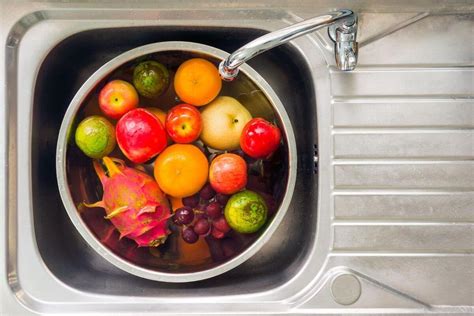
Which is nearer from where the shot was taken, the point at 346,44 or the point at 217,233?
the point at 346,44

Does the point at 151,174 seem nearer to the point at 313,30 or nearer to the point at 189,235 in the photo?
the point at 189,235

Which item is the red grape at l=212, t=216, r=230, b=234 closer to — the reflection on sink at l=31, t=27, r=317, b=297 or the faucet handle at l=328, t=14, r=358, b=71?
the reflection on sink at l=31, t=27, r=317, b=297

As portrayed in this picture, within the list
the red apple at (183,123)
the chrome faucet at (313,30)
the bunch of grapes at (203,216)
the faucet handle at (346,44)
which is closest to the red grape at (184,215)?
the bunch of grapes at (203,216)

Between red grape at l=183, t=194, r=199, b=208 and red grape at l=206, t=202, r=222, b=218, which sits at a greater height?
red grape at l=183, t=194, r=199, b=208

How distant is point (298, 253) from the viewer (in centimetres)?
84

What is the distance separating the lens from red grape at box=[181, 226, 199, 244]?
82 cm

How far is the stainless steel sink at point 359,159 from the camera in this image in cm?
77

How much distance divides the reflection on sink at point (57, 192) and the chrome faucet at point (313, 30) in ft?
0.25

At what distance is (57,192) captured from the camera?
33.8 inches

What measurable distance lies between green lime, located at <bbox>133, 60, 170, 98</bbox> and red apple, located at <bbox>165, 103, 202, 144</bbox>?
5 centimetres

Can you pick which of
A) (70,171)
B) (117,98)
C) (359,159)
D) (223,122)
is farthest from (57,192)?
(359,159)

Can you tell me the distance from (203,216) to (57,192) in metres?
0.25

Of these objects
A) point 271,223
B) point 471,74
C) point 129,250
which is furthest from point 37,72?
point 471,74

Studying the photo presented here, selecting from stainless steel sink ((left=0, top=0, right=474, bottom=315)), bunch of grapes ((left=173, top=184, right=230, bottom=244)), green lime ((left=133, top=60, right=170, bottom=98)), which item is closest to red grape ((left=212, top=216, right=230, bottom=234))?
bunch of grapes ((left=173, top=184, right=230, bottom=244))
